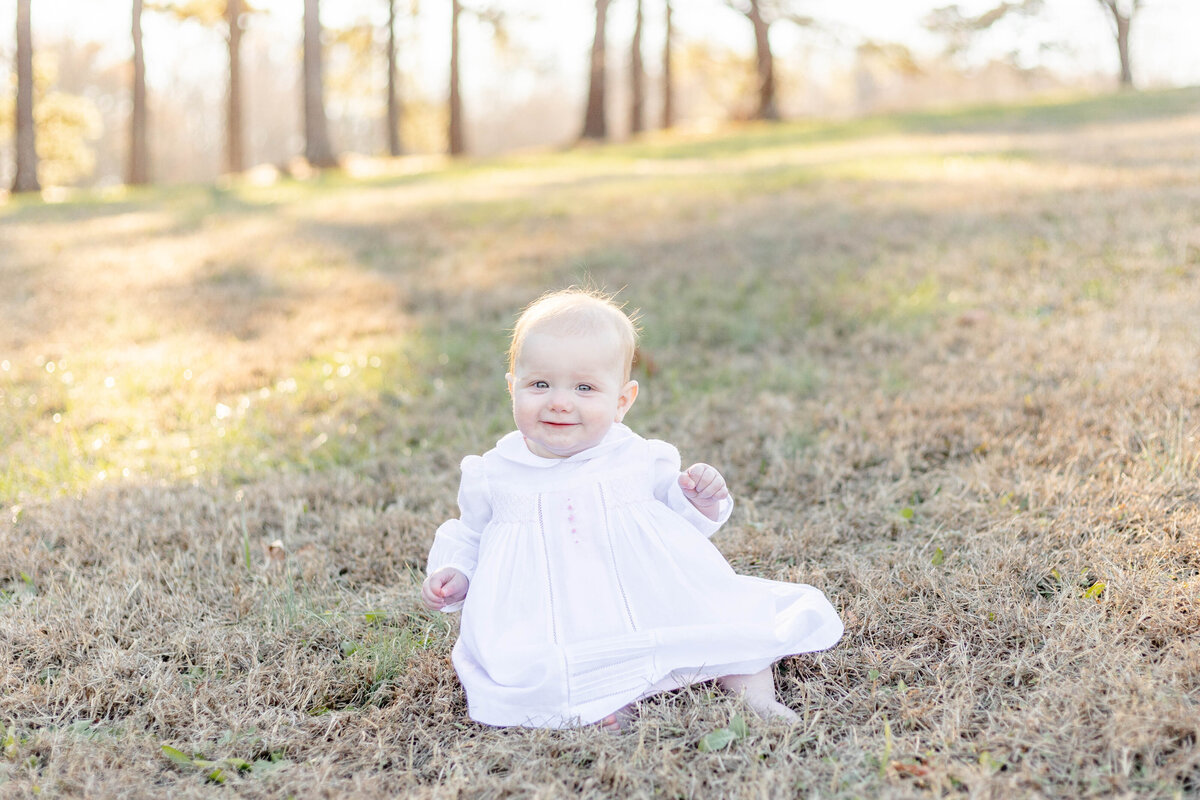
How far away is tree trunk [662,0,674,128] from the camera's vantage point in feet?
84.0

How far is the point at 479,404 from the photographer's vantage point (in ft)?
17.4

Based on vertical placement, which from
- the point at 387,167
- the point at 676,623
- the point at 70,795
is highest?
the point at 387,167

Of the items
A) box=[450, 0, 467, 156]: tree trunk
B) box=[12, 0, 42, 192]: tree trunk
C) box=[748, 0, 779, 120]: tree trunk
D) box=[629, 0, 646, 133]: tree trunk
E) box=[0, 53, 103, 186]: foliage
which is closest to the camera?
box=[12, 0, 42, 192]: tree trunk

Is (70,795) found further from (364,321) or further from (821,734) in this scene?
(364,321)

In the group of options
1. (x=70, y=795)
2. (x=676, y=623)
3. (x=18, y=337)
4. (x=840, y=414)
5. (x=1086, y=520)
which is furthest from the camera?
(x=18, y=337)

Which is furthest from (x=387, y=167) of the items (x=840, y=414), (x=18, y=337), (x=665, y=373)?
(x=840, y=414)

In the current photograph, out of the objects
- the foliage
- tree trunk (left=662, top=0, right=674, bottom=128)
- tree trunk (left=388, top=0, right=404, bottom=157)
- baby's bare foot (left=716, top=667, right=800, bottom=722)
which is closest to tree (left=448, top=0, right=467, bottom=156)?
tree trunk (left=388, top=0, right=404, bottom=157)

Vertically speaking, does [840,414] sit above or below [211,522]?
above

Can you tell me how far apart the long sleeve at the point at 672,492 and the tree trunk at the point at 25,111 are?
19528mm

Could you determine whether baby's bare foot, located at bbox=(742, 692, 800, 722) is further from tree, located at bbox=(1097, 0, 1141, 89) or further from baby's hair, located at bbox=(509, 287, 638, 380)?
tree, located at bbox=(1097, 0, 1141, 89)

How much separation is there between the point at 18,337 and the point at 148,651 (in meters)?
4.77

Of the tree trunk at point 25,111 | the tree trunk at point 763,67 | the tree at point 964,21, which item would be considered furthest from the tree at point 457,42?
the tree at point 964,21

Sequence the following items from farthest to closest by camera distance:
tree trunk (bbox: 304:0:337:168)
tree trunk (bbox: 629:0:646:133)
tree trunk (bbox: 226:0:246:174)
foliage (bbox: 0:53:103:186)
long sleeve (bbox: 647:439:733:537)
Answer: foliage (bbox: 0:53:103:186)
tree trunk (bbox: 629:0:646:133)
tree trunk (bbox: 226:0:246:174)
tree trunk (bbox: 304:0:337:168)
long sleeve (bbox: 647:439:733:537)

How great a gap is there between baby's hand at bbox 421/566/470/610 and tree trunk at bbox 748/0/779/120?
2323 cm
